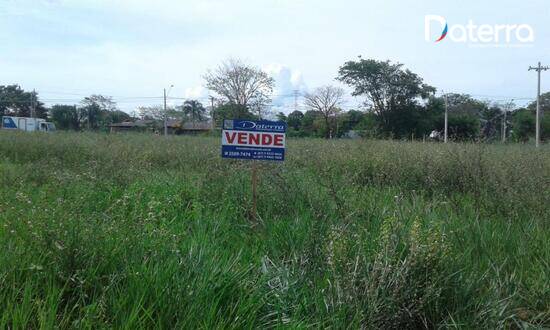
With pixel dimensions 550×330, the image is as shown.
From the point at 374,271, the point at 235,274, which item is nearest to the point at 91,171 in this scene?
the point at 235,274

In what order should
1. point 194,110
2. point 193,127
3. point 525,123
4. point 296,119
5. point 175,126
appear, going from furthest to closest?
point 194,110 < point 193,127 < point 175,126 < point 296,119 < point 525,123

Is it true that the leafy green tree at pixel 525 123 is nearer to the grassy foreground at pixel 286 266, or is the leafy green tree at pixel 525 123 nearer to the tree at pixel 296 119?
the tree at pixel 296 119

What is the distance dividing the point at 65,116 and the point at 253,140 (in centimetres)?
7151

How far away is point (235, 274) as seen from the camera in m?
2.65

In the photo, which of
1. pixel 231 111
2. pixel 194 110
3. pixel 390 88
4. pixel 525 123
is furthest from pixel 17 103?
pixel 525 123

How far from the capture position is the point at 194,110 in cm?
7444

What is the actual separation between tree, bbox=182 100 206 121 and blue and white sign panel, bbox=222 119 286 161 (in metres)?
71.4

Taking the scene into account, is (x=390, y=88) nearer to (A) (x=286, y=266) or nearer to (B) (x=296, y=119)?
(B) (x=296, y=119)

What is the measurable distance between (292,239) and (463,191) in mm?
3116

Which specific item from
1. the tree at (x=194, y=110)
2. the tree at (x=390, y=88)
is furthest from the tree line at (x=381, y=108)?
the tree at (x=194, y=110)

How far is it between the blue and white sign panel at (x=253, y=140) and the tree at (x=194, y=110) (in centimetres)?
7136

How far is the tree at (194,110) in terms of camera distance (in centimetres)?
7444

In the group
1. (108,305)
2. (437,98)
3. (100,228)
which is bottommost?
(108,305)

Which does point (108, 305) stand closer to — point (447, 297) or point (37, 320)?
point (37, 320)
